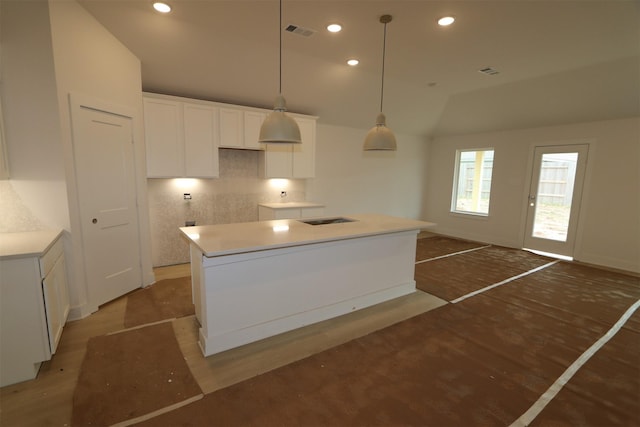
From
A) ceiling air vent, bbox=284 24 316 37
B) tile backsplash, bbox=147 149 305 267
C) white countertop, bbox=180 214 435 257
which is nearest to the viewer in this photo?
white countertop, bbox=180 214 435 257

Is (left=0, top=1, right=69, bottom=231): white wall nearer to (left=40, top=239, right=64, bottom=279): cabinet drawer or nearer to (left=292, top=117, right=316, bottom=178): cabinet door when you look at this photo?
(left=40, top=239, right=64, bottom=279): cabinet drawer

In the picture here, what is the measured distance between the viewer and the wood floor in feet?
6.09

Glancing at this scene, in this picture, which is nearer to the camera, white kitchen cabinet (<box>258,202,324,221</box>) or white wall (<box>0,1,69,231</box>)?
white wall (<box>0,1,69,231</box>)

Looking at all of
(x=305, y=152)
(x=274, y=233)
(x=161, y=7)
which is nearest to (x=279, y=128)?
(x=274, y=233)

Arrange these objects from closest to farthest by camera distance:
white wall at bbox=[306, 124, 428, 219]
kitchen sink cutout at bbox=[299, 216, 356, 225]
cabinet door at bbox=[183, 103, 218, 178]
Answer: kitchen sink cutout at bbox=[299, 216, 356, 225] → cabinet door at bbox=[183, 103, 218, 178] → white wall at bbox=[306, 124, 428, 219]

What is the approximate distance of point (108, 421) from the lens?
1.76 meters

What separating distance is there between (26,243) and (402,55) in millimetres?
4321

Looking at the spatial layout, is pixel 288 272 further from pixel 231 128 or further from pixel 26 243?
pixel 231 128

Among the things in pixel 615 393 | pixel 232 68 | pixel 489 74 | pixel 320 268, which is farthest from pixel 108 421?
pixel 489 74

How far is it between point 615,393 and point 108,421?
3.39m

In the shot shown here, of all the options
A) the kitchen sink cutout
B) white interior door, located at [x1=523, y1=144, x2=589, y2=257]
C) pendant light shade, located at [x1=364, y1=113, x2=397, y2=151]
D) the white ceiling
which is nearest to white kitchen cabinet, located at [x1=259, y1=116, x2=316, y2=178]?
the white ceiling

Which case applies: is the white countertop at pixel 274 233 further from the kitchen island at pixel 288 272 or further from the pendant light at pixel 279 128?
the pendant light at pixel 279 128

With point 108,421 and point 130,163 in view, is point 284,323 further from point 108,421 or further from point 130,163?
point 130,163

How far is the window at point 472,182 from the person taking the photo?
21.9ft
